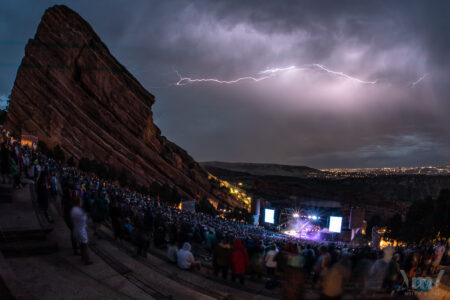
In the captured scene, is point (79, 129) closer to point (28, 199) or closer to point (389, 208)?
point (28, 199)

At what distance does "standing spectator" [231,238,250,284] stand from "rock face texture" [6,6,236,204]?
48093mm

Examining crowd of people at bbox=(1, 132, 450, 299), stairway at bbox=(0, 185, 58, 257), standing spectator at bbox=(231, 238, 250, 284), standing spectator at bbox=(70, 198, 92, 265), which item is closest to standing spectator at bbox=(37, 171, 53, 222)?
crowd of people at bbox=(1, 132, 450, 299)

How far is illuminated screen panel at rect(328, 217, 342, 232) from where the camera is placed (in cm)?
3484

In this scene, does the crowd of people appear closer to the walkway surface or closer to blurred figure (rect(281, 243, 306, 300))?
blurred figure (rect(281, 243, 306, 300))

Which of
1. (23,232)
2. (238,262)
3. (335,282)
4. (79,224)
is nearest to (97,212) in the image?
(23,232)

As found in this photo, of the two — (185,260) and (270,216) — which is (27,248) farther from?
(270,216)

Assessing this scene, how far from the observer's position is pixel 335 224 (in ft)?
115

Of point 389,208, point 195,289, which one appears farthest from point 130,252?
point 389,208

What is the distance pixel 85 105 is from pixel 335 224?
51.0 m

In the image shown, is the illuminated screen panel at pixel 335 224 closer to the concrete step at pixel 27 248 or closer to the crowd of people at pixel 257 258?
the crowd of people at pixel 257 258

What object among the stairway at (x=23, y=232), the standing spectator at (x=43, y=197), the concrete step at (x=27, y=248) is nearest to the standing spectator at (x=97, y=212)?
the stairway at (x=23, y=232)

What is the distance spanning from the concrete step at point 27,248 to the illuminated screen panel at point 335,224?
3414cm

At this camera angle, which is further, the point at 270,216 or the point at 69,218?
the point at 270,216

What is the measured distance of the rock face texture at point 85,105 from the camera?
4934 cm
